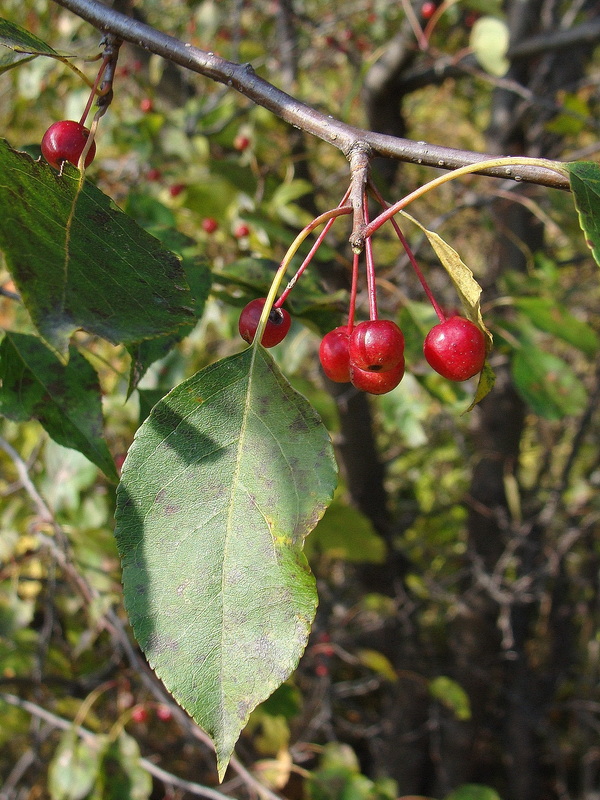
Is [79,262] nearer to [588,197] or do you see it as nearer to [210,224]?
[588,197]

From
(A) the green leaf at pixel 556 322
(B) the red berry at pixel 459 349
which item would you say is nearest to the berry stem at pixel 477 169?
(B) the red berry at pixel 459 349

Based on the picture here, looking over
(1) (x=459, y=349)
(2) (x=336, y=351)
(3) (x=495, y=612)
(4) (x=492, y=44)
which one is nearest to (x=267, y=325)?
(2) (x=336, y=351)

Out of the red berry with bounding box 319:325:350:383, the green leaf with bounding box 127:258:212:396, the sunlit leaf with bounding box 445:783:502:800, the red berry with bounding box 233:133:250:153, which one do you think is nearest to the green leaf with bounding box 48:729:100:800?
the sunlit leaf with bounding box 445:783:502:800

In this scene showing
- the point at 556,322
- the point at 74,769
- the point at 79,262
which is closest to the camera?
the point at 79,262

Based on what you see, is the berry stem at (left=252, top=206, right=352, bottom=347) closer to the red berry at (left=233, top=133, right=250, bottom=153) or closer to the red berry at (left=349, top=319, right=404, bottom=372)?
the red berry at (left=349, top=319, right=404, bottom=372)

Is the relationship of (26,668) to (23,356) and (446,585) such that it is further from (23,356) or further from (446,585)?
(446,585)

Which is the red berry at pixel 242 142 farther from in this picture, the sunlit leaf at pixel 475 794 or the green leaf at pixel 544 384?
the sunlit leaf at pixel 475 794
